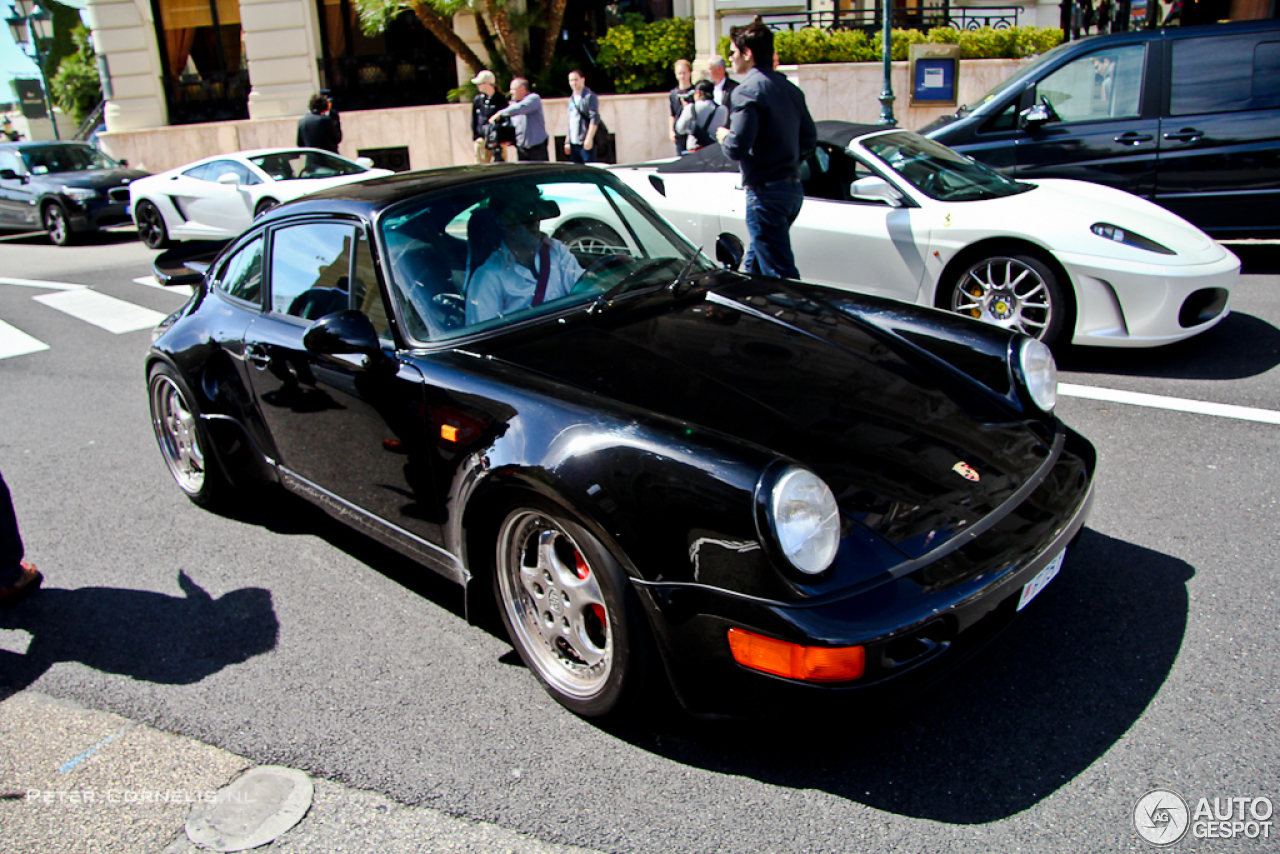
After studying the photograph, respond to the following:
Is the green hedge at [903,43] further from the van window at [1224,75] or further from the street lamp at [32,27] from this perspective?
the street lamp at [32,27]

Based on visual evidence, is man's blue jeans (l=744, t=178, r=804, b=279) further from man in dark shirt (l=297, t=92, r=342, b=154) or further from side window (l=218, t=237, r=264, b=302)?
man in dark shirt (l=297, t=92, r=342, b=154)

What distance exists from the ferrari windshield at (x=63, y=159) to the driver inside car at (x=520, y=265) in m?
14.5

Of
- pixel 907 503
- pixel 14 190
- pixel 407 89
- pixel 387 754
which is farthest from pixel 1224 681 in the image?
pixel 407 89

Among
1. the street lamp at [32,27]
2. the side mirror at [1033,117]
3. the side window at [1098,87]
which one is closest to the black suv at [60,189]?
the street lamp at [32,27]

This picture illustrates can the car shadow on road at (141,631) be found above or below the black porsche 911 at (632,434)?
below

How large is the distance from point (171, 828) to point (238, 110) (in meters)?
22.3

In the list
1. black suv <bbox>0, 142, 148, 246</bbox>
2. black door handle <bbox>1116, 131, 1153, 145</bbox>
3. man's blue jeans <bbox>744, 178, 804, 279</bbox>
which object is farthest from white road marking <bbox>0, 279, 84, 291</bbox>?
black door handle <bbox>1116, 131, 1153, 145</bbox>

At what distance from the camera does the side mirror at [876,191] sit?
19.5ft

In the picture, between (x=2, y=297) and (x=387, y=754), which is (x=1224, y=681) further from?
(x=2, y=297)

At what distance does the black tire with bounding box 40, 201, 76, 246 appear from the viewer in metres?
14.2

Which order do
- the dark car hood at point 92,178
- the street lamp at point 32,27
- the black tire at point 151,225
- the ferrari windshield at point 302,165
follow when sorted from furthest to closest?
the street lamp at point 32,27 → the dark car hood at point 92,178 → the black tire at point 151,225 → the ferrari windshield at point 302,165

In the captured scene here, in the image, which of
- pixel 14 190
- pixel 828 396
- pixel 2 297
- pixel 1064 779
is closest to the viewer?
pixel 1064 779

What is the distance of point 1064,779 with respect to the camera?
94.2 inches

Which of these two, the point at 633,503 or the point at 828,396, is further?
the point at 828,396
